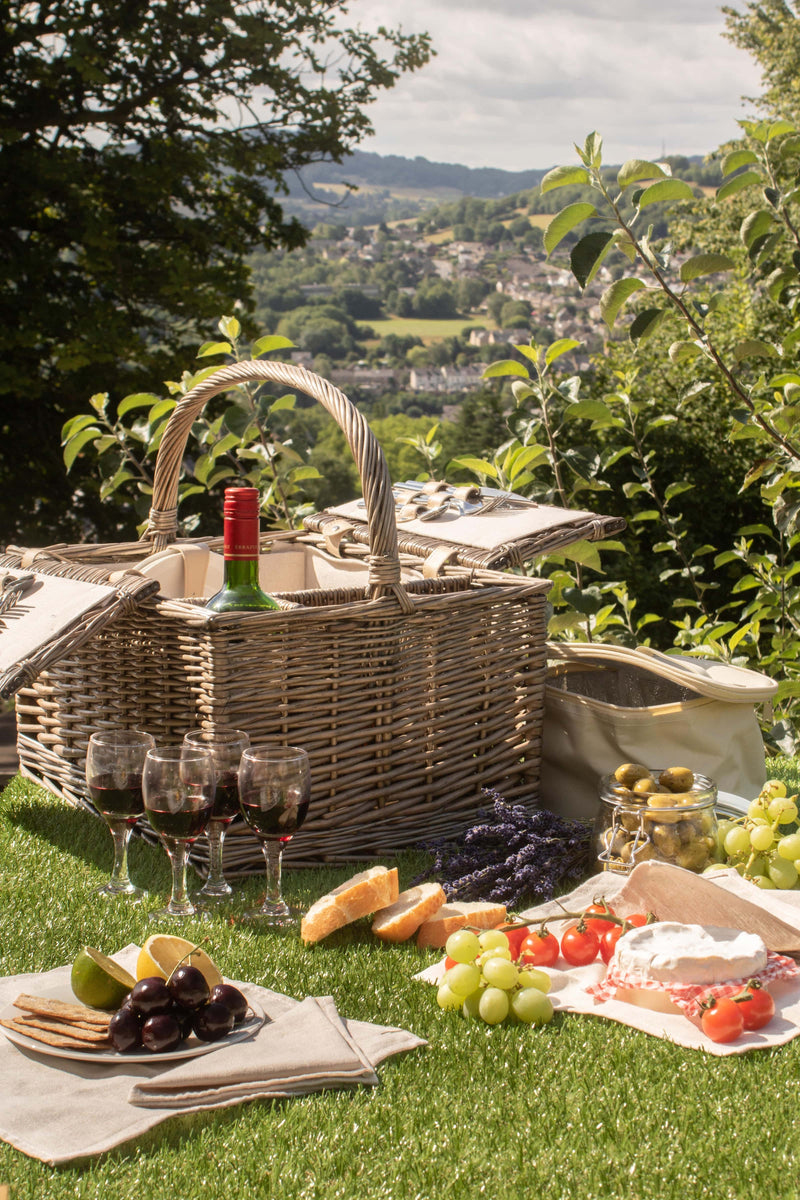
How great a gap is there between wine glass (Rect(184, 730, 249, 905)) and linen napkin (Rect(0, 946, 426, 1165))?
0.36 m

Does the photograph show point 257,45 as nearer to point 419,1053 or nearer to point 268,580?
point 268,580

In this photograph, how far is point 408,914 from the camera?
1494 millimetres

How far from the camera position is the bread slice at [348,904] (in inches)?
57.8

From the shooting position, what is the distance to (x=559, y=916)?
1.47 m

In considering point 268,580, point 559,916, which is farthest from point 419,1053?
point 268,580

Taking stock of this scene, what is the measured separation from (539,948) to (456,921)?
0.12m

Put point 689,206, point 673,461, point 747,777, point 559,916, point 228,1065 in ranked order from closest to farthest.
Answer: point 228,1065 < point 559,916 < point 747,777 < point 673,461 < point 689,206

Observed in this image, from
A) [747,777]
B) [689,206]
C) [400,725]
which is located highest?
[689,206]

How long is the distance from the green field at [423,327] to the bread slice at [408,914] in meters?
21.3

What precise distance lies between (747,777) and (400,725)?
0.69 metres

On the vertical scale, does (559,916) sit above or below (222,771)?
below

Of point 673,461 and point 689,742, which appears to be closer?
point 689,742

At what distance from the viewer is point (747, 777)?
6.76ft

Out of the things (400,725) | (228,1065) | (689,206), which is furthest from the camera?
(689,206)
